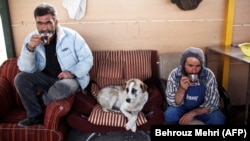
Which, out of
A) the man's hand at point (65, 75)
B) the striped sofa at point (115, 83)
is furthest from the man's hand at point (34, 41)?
the striped sofa at point (115, 83)

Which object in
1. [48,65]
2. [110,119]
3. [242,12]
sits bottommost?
[110,119]

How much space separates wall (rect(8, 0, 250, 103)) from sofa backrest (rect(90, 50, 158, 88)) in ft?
0.54

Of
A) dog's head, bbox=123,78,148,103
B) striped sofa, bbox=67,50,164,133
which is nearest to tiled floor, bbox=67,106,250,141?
striped sofa, bbox=67,50,164,133

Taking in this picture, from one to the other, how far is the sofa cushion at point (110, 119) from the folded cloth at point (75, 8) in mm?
1093

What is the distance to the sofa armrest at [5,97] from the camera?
7.37 feet

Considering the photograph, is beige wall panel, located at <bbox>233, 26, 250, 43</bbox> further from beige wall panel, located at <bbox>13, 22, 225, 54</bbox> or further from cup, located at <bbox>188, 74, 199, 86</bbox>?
cup, located at <bbox>188, 74, 199, 86</bbox>

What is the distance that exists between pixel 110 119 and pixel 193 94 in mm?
748

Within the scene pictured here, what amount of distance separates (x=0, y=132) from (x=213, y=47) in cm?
229

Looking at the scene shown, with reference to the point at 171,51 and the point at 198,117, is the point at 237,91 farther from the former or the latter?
the point at 198,117

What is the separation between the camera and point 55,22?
228cm

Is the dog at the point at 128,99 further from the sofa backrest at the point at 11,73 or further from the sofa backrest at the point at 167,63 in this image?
the sofa backrest at the point at 11,73

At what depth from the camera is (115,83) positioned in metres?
2.68

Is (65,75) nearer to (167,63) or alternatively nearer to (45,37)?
(45,37)

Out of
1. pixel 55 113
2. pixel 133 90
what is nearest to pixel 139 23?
pixel 133 90
